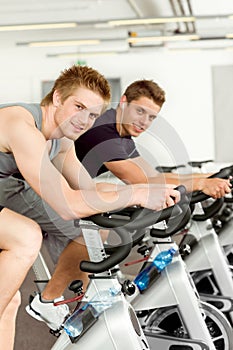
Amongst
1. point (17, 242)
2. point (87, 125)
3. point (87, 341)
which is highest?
point (87, 125)

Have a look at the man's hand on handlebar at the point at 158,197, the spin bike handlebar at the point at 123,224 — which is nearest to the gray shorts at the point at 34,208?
the spin bike handlebar at the point at 123,224

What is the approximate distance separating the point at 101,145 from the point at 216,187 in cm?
57

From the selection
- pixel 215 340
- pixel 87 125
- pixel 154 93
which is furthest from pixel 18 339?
pixel 87 125

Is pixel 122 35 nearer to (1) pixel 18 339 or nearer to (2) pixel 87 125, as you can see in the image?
(1) pixel 18 339

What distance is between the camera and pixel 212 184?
2.83 meters

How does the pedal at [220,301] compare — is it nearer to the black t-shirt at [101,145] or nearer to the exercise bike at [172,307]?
the exercise bike at [172,307]

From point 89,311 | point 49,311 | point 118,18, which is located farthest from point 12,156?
point 118,18

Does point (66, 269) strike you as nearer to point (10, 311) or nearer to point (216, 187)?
point (10, 311)

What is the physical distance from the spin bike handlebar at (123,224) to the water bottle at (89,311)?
0.11m

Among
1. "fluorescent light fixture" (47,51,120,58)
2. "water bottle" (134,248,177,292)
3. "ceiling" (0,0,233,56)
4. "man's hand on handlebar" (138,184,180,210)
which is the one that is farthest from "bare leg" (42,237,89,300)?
"fluorescent light fixture" (47,51,120,58)

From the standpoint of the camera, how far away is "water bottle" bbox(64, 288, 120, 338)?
2271mm

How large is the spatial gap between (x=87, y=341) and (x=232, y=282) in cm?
136

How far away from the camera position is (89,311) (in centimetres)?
230

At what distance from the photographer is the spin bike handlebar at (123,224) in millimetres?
2066
